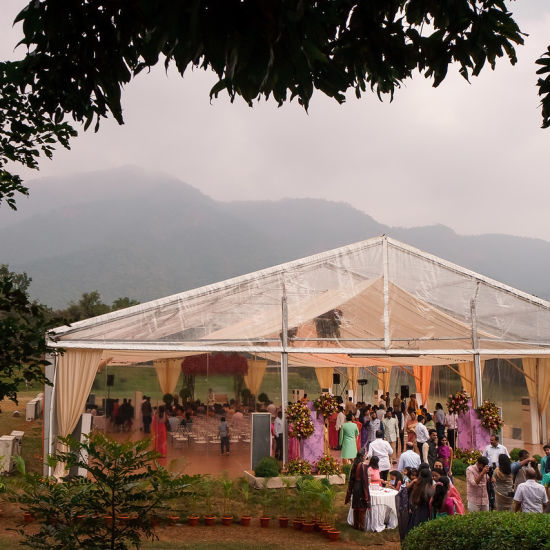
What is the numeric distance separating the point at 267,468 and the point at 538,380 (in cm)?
942

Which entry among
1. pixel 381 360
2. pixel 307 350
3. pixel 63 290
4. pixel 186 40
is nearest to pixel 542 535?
pixel 186 40

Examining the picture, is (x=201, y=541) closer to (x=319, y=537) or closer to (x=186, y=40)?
(x=319, y=537)

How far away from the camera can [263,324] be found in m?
14.4

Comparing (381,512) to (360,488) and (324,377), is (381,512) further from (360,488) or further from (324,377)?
(324,377)

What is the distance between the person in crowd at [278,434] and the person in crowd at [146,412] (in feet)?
8.23

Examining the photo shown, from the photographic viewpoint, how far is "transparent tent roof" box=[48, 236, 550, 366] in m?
13.7

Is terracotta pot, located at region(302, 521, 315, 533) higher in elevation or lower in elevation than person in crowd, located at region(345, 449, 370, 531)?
lower

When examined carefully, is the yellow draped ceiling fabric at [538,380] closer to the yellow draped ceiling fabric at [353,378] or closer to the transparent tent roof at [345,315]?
the transparent tent roof at [345,315]

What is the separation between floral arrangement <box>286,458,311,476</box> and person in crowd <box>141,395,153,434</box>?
2.84 meters

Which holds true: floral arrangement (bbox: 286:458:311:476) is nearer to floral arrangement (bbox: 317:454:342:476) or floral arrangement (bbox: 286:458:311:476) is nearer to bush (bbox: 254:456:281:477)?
bush (bbox: 254:456:281:477)

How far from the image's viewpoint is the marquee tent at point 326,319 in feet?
43.9

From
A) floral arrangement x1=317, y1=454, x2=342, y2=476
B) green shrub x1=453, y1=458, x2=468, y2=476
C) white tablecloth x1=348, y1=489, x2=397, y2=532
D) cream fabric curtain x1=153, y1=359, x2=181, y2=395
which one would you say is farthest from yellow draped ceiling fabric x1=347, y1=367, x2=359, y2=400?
white tablecloth x1=348, y1=489, x2=397, y2=532

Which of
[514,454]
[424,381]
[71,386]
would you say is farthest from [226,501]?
[424,381]

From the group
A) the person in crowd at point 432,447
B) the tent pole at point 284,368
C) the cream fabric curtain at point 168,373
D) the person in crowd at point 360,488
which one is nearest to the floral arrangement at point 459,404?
the person in crowd at point 432,447
